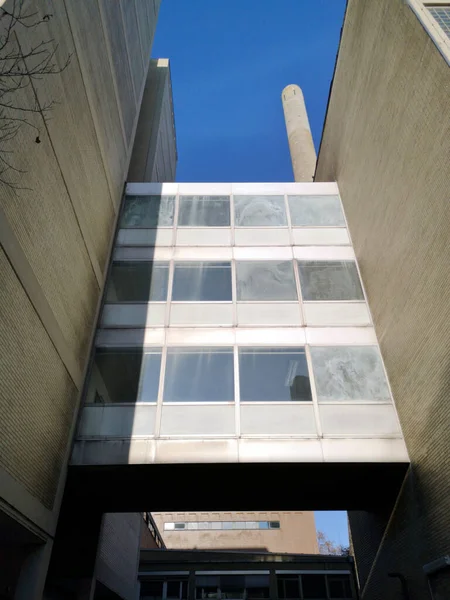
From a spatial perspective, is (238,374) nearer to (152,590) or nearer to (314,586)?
(152,590)

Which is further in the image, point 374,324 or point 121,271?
point 121,271

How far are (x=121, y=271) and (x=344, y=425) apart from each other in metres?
8.28

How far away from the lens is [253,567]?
78.2 ft

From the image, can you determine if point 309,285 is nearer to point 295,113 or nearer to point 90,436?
point 90,436

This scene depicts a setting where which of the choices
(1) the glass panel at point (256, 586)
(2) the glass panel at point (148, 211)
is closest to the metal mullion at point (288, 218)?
(2) the glass panel at point (148, 211)

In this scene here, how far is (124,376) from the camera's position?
40.3ft

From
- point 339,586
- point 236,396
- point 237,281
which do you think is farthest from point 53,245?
point 339,586

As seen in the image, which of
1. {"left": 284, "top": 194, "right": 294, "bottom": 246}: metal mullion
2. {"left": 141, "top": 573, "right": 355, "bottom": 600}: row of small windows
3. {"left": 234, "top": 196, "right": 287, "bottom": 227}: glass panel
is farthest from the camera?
{"left": 141, "top": 573, "right": 355, "bottom": 600}: row of small windows

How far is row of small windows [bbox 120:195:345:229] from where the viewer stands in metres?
16.3

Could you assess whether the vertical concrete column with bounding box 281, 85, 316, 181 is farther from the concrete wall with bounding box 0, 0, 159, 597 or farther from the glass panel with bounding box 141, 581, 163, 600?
the glass panel with bounding box 141, 581, 163, 600

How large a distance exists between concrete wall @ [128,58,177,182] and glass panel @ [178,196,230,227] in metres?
4.80

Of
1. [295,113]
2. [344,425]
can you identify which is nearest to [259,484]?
[344,425]

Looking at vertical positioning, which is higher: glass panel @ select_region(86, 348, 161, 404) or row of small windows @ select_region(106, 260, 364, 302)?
row of small windows @ select_region(106, 260, 364, 302)

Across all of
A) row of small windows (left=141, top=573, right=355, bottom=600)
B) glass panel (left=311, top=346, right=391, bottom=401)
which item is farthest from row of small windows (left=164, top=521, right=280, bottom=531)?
glass panel (left=311, top=346, right=391, bottom=401)
